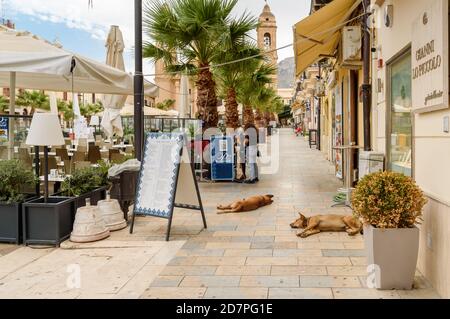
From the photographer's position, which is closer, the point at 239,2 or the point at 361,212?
the point at 361,212

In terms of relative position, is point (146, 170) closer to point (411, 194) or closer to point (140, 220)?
point (140, 220)

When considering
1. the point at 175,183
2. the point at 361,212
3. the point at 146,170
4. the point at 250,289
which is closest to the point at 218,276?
the point at 250,289

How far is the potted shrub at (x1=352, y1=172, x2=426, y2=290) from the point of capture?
3.87m

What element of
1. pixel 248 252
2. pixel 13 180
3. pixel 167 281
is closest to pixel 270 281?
pixel 167 281

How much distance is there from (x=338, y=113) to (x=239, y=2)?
394cm

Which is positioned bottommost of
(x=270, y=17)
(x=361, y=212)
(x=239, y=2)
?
(x=361, y=212)

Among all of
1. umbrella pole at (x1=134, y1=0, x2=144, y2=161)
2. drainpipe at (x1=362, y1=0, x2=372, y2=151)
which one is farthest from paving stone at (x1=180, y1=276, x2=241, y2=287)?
drainpipe at (x1=362, y1=0, x2=372, y2=151)

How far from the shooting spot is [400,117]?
566 cm

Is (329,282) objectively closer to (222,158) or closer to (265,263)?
(265,263)

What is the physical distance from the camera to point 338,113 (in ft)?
42.1

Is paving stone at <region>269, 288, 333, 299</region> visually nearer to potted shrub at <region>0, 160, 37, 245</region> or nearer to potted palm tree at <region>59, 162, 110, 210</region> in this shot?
potted palm tree at <region>59, 162, 110, 210</region>

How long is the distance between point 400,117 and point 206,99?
7972mm

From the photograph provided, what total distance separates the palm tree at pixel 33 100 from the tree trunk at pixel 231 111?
25.0 m

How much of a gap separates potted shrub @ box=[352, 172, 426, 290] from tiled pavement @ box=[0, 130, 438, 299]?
0.16 m
